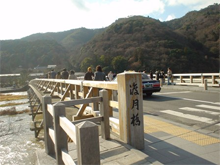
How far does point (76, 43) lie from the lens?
147m

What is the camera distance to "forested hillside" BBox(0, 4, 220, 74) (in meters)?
65.6

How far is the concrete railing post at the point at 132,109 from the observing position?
383 centimetres

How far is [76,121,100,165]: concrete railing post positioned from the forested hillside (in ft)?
193

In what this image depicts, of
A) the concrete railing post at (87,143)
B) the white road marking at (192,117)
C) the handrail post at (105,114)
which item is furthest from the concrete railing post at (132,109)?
the white road marking at (192,117)

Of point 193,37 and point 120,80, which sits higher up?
point 193,37

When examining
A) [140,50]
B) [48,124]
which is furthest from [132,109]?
[140,50]

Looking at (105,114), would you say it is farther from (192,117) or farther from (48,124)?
(192,117)

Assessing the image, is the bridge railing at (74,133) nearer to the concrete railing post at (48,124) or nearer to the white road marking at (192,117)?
the concrete railing post at (48,124)

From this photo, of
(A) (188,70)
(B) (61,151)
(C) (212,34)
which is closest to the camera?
(B) (61,151)

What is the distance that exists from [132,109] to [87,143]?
198 centimetres

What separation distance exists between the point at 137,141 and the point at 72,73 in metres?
8.67

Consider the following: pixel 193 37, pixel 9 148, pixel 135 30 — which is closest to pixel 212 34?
pixel 193 37

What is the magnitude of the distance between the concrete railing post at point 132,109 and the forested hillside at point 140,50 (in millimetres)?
56918

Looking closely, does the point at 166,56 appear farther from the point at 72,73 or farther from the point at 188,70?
the point at 72,73
